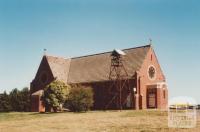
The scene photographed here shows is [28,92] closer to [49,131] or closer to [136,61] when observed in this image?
[136,61]

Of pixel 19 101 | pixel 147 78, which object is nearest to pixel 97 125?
pixel 147 78

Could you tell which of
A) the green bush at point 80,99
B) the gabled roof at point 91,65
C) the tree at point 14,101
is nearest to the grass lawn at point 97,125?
the green bush at point 80,99

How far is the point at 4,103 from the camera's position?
2837 inches

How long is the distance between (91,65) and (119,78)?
1024cm

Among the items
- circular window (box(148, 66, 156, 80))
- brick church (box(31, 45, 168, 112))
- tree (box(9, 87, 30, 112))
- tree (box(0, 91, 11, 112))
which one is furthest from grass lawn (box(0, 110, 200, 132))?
tree (box(0, 91, 11, 112))

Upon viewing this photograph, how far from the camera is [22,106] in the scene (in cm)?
7188

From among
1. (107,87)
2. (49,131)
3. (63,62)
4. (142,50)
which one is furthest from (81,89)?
(49,131)

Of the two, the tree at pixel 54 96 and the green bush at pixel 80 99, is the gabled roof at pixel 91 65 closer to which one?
the green bush at pixel 80 99

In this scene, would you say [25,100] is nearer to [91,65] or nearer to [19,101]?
[19,101]

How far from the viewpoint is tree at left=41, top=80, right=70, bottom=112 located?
55.7 meters

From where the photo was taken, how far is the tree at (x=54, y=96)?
55.7m

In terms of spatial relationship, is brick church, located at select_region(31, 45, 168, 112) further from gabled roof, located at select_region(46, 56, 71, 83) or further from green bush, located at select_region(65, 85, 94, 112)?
green bush, located at select_region(65, 85, 94, 112)

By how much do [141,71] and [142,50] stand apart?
478 centimetres

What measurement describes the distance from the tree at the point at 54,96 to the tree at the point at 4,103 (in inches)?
716
